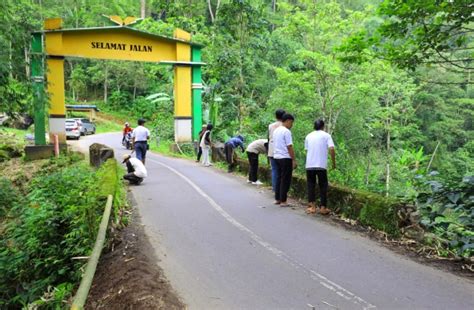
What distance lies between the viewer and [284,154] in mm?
8820

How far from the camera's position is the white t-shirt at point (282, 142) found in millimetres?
8773

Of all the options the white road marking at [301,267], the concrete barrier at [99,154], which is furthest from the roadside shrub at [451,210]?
the concrete barrier at [99,154]

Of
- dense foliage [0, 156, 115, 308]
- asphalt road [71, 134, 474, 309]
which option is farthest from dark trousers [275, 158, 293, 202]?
dense foliage [0, 156, 115, 308]

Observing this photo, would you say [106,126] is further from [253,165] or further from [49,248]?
[49,248]

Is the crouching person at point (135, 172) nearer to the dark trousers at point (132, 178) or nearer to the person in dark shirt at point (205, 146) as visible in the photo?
the dark trousers at point (132, 178)

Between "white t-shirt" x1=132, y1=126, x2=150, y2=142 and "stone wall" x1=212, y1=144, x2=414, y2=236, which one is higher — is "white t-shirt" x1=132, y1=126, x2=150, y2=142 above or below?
above

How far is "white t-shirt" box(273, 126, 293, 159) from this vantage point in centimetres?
877

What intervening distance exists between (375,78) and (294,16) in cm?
535

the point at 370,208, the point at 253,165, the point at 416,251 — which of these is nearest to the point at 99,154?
the point at 253,165

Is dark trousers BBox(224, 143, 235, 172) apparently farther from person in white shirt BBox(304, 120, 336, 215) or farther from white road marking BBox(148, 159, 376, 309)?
person in white shirt BBox(304, 120, 336, 215)

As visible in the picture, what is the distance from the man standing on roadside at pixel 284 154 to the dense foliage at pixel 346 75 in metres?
1.81

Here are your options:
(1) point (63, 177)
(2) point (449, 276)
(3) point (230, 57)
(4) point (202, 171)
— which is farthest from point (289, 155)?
(3) point (230, 57)

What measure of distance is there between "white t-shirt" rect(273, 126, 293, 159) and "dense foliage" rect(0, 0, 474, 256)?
73.9 inches

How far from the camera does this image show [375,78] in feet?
72.2
